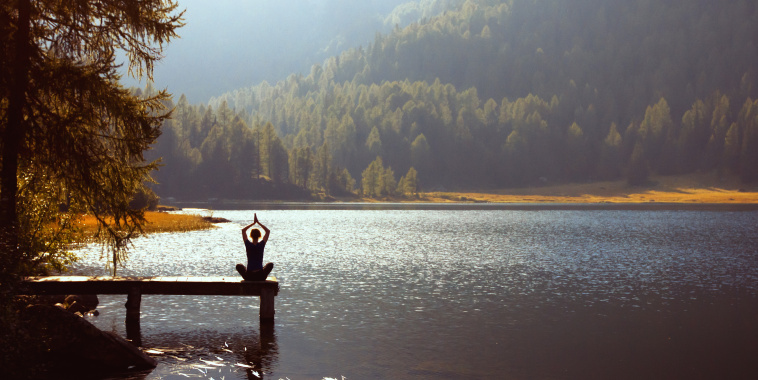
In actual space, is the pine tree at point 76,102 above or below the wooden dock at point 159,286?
above

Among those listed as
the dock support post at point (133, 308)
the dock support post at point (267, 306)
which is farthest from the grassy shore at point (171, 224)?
the dock support post at point (267, 306)

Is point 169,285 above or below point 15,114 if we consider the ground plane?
below

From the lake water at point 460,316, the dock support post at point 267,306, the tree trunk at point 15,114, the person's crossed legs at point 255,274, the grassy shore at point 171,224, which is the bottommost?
the lake water at point 460,316

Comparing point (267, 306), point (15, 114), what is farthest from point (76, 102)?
point (267, 306)

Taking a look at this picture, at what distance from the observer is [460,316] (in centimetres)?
2820

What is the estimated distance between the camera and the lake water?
20.4 meters

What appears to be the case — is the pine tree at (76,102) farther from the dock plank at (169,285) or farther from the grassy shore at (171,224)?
the grassy shore at (171,224)

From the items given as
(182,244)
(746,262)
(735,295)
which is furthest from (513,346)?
(182,244)

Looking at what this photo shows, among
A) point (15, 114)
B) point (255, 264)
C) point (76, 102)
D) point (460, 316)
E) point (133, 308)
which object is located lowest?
point (460, 316)

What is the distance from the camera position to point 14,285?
15219mm

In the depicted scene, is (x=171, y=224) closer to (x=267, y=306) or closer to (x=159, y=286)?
(x=267, y=306)

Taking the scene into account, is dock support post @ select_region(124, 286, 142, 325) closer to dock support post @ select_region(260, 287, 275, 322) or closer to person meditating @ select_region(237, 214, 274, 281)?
person meditating @ select_region(237, 214, 274, 281)

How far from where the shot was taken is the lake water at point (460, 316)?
66.8 feet

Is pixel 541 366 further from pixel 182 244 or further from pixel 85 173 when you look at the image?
pixel 182 244
